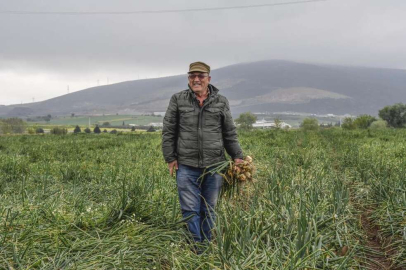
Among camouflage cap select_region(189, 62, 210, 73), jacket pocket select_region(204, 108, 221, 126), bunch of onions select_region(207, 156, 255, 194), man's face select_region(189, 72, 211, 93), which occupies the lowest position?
bunch of onions select_region(207, 156, 255, 194)

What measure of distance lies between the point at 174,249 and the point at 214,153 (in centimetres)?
141

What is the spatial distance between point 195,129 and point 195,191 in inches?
32.0

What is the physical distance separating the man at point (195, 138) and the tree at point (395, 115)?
→ 3889 inches

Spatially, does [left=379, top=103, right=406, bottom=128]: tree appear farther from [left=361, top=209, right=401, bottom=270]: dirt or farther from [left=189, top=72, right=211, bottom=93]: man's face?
[left=189, top=72, right=211, bottom=93]: man's face

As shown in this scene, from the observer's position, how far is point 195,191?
486cm

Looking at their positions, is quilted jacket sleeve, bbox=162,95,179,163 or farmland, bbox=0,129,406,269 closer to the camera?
farmland, bbox=0,129,406,269

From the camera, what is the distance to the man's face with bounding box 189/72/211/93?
4.66m

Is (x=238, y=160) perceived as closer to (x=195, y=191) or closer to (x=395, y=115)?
(x=195, y=191)

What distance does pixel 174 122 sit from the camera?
4.86 meters

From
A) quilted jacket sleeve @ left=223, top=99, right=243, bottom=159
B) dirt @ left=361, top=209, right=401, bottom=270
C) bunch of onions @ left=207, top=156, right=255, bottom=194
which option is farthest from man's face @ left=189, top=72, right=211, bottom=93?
dirt @ left=361, top=209, right=401, bottom=270

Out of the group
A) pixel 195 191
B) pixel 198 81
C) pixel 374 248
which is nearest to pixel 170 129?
pixel 198 81

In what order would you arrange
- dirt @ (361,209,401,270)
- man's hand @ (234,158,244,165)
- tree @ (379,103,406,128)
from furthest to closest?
tree @ (379,103,406,128)
man's hand @ (234,158,244,165)
dirt @ (361,209,401,270)

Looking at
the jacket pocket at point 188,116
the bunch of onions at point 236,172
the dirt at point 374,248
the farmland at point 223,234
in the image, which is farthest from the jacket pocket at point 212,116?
the dirt at point 374,248

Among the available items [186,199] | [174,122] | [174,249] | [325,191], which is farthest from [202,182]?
[325,191]
